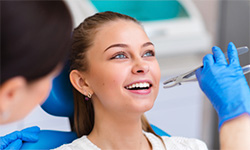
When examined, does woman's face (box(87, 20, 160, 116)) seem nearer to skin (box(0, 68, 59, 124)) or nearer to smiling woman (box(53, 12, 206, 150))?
smiling woman (box(53, 12, 206, 150))

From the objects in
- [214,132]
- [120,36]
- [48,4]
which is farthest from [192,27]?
[48,4]

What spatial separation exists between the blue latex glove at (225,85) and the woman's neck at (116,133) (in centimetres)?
28

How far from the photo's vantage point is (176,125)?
8.98 feet

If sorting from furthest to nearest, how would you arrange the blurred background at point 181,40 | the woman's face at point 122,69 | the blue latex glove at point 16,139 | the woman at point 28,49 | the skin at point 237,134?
1. the blurred background at point 181,40
2. the blue latex glove at point 16,139
3. the woman's face at point 122,69
4. the skin at point 237,134
5. the woman at point 28,49

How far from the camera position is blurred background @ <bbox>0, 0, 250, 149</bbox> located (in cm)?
238

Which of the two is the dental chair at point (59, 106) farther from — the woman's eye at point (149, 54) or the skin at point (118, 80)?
the woman's eye at point (149, 54)

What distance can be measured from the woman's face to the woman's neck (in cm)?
5

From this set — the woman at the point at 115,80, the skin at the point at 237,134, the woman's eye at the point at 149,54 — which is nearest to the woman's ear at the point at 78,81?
the woman at the point at 115,80

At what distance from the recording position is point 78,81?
4.22 feet

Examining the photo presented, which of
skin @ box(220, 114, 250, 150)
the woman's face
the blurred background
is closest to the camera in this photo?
skin @ box(220, 114, 250, 150)

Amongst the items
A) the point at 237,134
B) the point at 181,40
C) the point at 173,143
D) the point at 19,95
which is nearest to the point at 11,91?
the point at 19,95

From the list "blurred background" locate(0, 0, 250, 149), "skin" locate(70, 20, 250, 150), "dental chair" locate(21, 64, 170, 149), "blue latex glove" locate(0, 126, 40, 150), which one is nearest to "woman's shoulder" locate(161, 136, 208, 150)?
"skin" locate(70, 20, 250, 150)

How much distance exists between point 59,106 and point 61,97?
34 mm

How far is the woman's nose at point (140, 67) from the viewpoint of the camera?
46.1 inches
